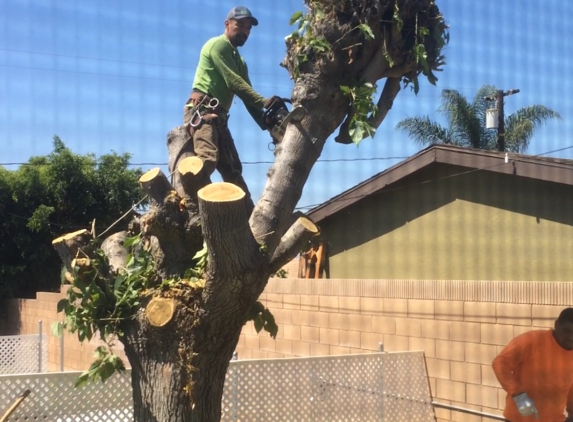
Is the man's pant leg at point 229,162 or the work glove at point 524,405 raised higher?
the man's pant leg at point 229,162

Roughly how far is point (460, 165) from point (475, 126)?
32.0ft

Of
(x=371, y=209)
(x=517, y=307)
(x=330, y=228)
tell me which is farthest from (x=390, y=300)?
(x=330, y=228)

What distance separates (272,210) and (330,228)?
10.9 metres

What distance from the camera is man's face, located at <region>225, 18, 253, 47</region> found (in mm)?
5172

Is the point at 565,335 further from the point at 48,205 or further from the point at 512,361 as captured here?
the point at 48,205

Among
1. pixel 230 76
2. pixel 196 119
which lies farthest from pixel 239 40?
pixel 196 119

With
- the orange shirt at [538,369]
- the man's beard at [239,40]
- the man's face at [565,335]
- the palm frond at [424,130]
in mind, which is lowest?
the orange shirt at [538,369]

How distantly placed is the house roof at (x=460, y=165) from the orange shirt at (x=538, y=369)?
5.11 metres

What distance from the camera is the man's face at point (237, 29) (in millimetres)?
5172

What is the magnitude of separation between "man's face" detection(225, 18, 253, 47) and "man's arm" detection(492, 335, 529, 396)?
277cm

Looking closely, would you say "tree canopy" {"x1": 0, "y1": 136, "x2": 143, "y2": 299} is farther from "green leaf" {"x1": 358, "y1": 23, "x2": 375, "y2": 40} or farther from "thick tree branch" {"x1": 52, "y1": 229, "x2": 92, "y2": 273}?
"green leaf" {"x1": 358, "y1": 23, "x2": 375, "y2": 40}

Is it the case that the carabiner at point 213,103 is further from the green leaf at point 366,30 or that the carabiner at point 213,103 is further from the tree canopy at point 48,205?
the tree canopy at point 48,205

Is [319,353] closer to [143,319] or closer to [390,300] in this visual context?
[390,300]

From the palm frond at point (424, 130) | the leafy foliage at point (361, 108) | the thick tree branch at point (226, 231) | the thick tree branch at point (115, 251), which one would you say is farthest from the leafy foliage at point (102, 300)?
the palm frond at point (424, 130)
